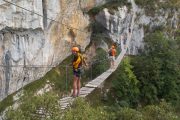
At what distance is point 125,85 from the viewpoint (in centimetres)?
2664

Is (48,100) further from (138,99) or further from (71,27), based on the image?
(138,99)

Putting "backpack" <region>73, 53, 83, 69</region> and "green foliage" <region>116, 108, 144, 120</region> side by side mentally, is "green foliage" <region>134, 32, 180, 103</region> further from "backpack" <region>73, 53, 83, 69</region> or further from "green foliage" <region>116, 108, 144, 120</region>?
"backpack" <region>73, 53, 83, 69</region>

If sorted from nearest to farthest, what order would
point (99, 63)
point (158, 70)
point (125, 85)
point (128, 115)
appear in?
point (128, 115), point (125, 85), point (99, 63), point (158, 70)

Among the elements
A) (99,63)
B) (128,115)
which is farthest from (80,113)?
(99,63)

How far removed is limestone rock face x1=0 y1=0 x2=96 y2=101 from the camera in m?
20.3

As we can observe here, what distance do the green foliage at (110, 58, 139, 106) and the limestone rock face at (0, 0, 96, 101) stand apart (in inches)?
130

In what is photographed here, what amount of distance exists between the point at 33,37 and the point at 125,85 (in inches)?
282

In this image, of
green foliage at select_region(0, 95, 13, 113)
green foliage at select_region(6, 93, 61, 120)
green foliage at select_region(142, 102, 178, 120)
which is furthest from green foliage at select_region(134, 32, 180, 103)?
green foliage at select_region(6, 93, 61, 120)

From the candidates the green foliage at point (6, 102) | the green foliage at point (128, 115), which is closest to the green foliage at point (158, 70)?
the green foliage at point (128, 115)

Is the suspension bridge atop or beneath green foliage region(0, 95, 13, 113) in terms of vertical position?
A: atop

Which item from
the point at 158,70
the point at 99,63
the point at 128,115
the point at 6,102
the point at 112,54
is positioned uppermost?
the point at 112,54

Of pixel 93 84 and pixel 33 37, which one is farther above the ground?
pixel 33 37

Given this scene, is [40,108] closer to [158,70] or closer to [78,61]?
[78,61]

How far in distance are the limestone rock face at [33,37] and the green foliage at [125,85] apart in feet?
10.9
